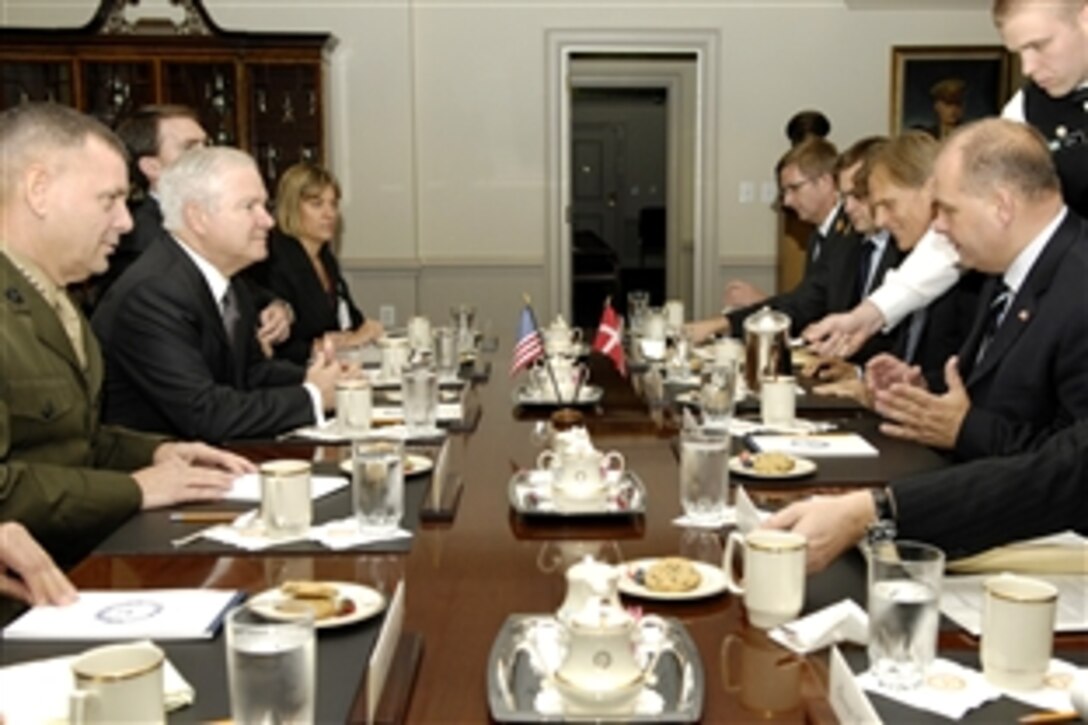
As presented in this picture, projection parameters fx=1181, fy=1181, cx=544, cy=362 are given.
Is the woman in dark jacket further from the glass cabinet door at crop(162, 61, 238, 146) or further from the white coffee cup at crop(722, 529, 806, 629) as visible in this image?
the white coffee cup at crop(722, 529, 806, 629)

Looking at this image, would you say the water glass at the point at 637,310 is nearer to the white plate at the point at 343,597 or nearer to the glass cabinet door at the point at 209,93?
the white plate at the point at 343,597

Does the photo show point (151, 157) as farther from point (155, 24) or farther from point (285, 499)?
point (285, 499)

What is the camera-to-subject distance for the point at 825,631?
1336 millimetres

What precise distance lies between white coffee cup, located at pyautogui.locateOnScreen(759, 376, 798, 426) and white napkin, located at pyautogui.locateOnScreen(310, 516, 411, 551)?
3.51ft

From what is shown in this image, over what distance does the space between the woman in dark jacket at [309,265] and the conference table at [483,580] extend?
7.35 ft

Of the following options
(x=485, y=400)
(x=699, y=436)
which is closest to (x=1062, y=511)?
(x=699, y=436)

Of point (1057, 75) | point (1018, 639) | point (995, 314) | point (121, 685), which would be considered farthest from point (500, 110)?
point (121, 685)

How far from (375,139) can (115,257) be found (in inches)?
118

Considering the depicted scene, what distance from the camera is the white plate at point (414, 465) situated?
214 cm

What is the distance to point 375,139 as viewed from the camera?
695 cm

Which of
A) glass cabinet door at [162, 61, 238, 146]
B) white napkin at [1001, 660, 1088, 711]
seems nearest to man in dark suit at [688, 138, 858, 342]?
glass cabinet door at [162, 61, 238, 146]

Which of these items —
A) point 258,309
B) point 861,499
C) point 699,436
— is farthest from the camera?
point 258,309

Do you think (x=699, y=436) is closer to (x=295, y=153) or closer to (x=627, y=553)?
(x=627, y=553)

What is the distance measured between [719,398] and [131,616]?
56.8 inches
